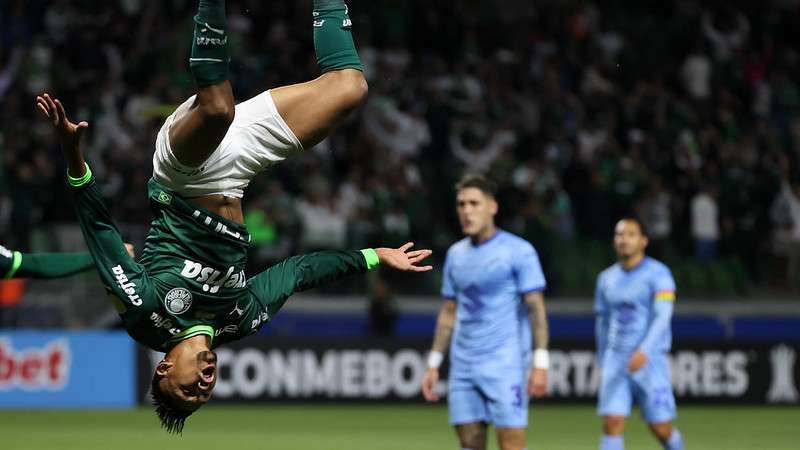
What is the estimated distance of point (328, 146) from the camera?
20.0 metres

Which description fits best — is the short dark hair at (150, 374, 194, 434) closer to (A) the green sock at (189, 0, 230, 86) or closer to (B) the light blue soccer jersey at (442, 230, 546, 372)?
(A) the green sock at (189, 0, 230, 86)

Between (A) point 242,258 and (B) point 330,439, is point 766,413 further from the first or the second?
(A) point 242,258

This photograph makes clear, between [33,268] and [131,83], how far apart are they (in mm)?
12365

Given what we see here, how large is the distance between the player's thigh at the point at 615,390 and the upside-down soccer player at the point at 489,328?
122 centimetres

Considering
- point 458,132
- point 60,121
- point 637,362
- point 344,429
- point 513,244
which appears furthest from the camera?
point 458,132

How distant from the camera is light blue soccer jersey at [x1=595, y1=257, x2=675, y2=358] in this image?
11914 mm

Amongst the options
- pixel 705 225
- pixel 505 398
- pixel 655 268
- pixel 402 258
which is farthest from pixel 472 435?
pixel 705 225

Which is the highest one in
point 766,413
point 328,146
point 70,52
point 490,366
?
point 70,52

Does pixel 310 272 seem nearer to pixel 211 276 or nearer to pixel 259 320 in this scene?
pixel 259 320

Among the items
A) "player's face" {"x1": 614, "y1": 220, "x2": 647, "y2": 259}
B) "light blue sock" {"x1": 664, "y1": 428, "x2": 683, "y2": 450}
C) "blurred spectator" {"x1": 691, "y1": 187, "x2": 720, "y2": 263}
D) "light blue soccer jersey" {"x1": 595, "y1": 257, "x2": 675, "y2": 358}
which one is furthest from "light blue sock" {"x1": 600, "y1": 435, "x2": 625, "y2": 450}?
"blurred spectator" {"x1": 691, "y1": 187, "x2": 720, "y2": 263}

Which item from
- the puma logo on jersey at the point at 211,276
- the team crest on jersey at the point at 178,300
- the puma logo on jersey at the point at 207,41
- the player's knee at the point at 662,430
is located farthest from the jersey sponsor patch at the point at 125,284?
the player's knee at the point at 662,430

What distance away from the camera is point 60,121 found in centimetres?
643

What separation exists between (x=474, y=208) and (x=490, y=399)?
4.51ft

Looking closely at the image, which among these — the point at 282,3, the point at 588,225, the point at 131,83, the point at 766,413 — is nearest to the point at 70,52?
the point at 131,83
